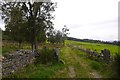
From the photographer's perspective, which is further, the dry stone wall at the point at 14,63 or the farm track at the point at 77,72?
the farm track at the point at 77,72

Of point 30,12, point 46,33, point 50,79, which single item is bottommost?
point 50,79

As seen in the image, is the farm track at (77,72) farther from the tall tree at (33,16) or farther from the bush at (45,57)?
the tall tree at (33,16)

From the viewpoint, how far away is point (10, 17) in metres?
36.8

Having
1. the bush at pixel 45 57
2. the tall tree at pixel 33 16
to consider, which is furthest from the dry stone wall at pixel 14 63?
the tall tree at pixel 33 16

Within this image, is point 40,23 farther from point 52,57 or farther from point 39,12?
point 52,57

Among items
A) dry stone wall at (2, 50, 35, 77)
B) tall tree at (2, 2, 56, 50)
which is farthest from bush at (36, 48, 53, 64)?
tall tree at (2, 2, 56, 50)

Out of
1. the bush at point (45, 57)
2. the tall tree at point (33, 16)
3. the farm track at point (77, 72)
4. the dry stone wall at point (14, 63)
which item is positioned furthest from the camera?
the tall tree at point (33, 16)

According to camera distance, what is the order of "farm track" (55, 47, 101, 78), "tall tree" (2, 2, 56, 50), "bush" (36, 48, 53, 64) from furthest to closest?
"tall tree" (2, 2, 56, 50) < "bush" (36, 48, 53, 64) < "farm track" (55, 47, 101, 78)

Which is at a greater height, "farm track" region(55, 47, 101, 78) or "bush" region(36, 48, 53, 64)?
"bush" region(36, 48, 53, 64)

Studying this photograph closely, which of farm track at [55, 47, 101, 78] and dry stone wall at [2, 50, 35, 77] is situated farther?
farm track at [55, 47, 101, 78]

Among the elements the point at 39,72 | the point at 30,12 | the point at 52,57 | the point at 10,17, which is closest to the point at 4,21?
the point at 10,17

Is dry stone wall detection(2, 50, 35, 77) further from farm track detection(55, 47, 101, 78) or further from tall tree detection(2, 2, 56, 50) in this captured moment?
tall tree detection(2, 2, 56, 50)

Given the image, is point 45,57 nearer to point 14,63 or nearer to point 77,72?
point 77,72

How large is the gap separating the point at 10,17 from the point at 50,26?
5771mm
